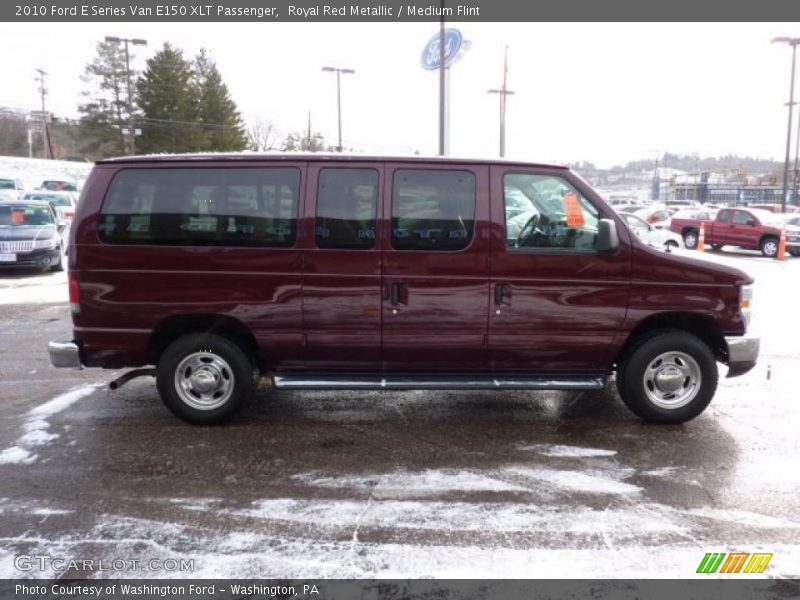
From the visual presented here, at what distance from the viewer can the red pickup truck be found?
20.0 metres

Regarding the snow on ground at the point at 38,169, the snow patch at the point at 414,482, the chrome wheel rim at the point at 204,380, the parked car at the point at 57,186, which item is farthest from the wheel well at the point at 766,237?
the snow on ground at the point at 38,169

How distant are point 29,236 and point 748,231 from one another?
66.4 ft

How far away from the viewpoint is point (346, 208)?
486 centimetres

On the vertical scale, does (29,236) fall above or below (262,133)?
below

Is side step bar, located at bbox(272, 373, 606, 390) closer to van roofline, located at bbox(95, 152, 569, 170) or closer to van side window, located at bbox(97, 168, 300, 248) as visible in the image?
van side window, located at bbox(97, 168, 300, 248)

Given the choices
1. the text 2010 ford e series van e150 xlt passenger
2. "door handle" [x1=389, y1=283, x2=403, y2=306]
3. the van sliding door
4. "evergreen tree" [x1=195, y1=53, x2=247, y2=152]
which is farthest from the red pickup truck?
"evergreen tree" [x1=195, y1=53, x2=247, y2=152]

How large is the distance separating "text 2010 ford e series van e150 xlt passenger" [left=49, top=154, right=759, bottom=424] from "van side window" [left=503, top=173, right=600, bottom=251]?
1cm

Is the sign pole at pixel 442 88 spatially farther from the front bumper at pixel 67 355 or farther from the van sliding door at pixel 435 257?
the front bumper at pixel 67 355

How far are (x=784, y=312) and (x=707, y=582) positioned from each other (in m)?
8.89

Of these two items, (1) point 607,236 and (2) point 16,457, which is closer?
(2) point 16,457

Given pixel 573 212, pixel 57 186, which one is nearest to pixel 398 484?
pixel 573 212

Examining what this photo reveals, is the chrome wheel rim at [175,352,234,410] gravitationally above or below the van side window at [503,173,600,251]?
below

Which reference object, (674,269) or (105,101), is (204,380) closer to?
(674,269)

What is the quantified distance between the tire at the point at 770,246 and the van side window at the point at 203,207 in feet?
63.9
